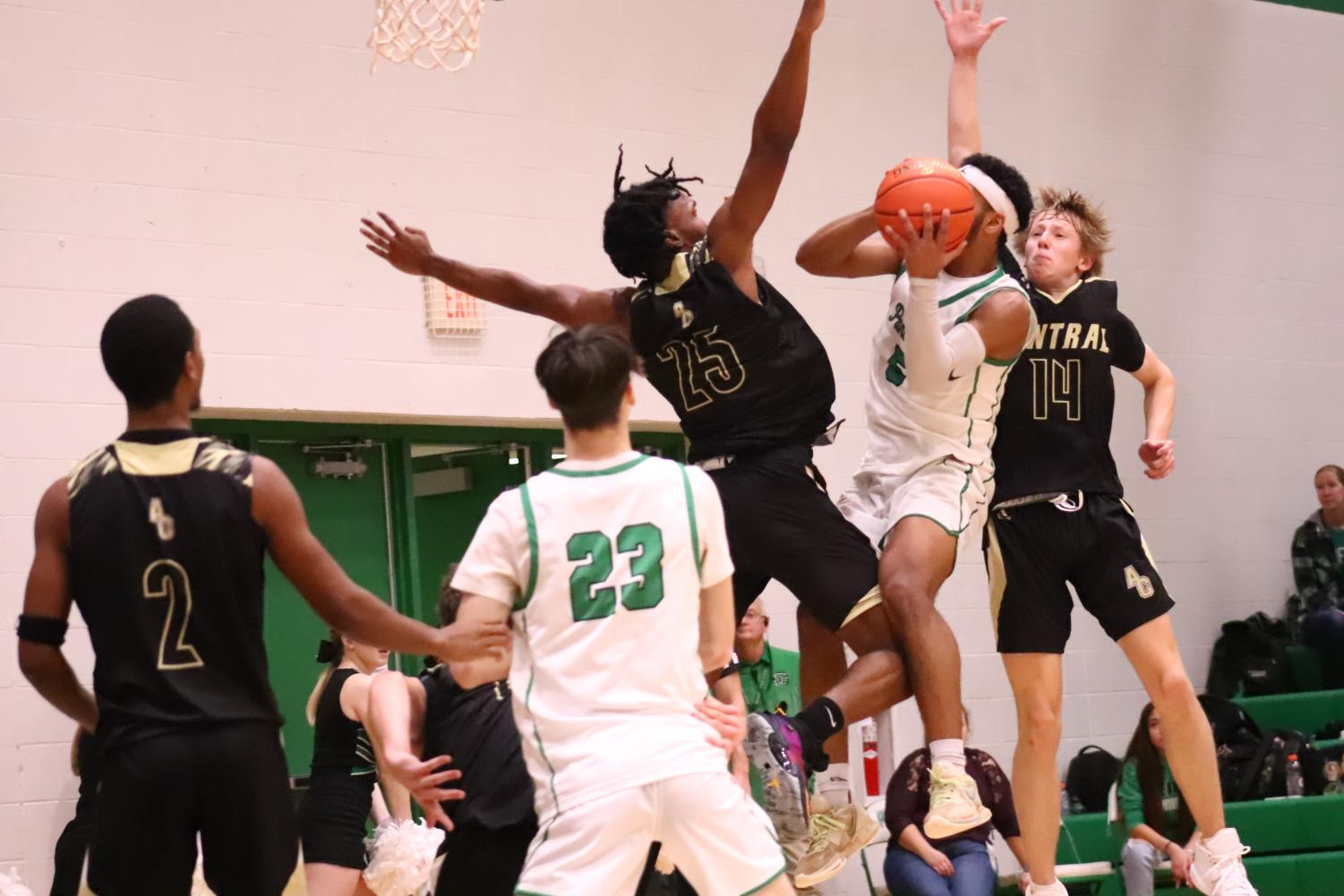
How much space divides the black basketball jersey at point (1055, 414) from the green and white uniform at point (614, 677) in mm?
2551

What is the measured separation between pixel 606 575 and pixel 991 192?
7.99 ft

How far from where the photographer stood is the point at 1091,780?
1128 centimetres

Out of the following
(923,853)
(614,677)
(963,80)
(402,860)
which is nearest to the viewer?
(614,677)

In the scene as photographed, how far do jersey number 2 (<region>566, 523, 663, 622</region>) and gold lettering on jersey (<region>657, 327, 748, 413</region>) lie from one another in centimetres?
161

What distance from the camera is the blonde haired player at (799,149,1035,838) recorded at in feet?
17.5

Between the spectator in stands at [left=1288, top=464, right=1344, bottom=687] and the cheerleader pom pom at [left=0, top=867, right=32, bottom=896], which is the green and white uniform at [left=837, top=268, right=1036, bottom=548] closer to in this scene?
the cheerleader pom pom at [left=0, top=867, right=32, bottom=896]

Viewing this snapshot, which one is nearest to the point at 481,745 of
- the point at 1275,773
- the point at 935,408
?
the point at 935,408

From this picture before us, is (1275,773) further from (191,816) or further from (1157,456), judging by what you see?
(191,816)

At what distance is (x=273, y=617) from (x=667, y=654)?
608 cm

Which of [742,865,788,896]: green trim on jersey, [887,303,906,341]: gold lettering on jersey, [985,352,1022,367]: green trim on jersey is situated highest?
[887,303,906,341]: gold lettering on jersey

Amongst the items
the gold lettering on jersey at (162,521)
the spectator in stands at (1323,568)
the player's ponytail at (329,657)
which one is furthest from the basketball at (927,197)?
the spectator in stands at (1323,568)

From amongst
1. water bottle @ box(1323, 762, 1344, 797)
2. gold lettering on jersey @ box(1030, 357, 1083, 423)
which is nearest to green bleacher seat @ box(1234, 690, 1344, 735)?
water bottle @ box(1323, 762, 1344, 797)

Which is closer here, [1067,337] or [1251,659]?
[1067,337]

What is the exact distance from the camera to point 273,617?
960cm
